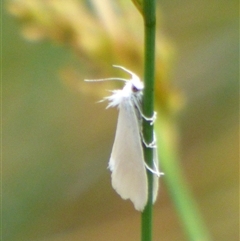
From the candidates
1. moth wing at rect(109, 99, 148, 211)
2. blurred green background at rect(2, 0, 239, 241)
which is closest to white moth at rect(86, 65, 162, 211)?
moth wing at rect(109, 99, 148, 211)

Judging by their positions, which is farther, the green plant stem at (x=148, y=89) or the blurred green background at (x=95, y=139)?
the blurred green background at (x=95, y=139)

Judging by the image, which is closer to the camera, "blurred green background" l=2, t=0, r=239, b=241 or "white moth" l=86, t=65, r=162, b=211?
"white moth" l=86, t=65, r=162, b=211

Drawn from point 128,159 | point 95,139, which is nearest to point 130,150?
point 128,159

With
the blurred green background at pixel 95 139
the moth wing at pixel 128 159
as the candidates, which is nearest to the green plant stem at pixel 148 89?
the moth wing at pixel 128 159

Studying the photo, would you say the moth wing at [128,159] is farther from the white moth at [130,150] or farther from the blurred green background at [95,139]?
the blurred green background at [95,139]

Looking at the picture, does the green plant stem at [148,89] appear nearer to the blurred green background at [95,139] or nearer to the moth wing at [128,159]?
the moth wing at [128,159]

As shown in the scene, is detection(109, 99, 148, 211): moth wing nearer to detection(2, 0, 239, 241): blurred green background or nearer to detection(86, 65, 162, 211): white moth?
detection(86, 65, 162, 211): white moth

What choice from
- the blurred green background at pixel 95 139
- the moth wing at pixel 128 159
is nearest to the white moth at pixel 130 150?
the moth wing at pixel 128 159
